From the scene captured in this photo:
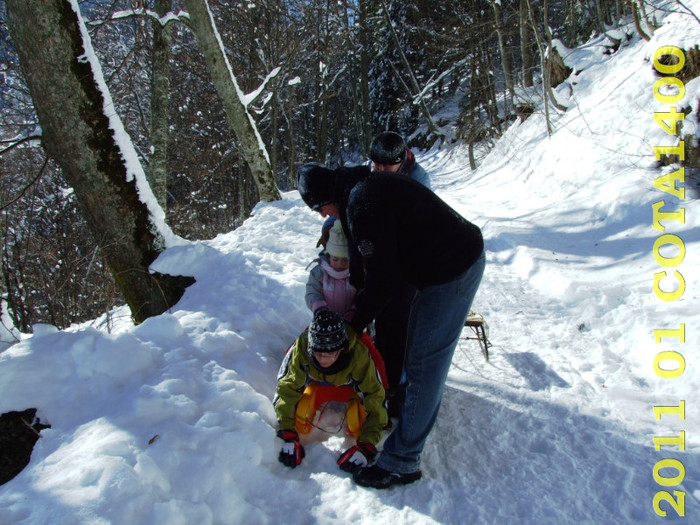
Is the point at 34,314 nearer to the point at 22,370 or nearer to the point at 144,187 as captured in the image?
the point at 144,187

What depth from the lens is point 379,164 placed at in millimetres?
3273

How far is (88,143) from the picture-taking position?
12.5 feet

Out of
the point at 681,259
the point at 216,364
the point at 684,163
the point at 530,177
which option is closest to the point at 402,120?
the point at 530,177

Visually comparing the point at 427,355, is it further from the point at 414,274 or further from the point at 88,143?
the point at 88,143

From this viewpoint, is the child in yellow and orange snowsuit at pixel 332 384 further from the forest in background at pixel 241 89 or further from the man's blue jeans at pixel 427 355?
the forest in background at pixel 241 89

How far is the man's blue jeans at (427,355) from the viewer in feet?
7.03

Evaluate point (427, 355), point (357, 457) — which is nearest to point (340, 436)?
point (357, 457)

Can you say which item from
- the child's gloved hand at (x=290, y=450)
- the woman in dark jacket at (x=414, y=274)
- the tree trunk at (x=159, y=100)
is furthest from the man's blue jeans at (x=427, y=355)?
the tree trunk at (x=159, y=100)

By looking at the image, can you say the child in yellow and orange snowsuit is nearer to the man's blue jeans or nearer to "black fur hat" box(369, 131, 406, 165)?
the man's blue jeans

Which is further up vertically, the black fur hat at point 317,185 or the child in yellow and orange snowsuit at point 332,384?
the black fur hat at point 317,185

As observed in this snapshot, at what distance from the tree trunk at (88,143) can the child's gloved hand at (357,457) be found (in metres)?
2.58

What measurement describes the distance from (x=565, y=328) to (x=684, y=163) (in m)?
3.52

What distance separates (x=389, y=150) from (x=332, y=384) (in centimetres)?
172

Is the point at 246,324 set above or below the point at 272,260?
above
